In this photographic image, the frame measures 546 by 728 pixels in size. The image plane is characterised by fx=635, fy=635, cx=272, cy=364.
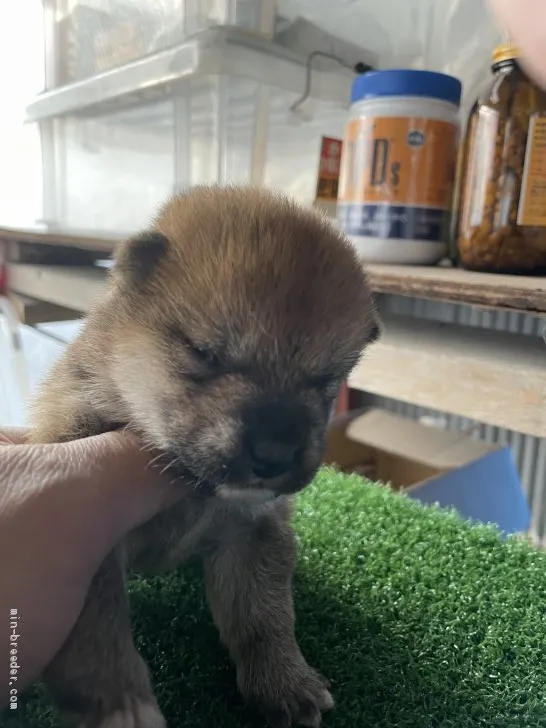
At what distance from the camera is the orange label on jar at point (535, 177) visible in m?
1.34

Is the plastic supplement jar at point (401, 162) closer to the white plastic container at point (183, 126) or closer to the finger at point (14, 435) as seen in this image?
the white plastic container at point (183, 126)

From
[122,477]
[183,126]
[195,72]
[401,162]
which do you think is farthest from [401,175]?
[122,477]

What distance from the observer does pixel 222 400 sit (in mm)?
740

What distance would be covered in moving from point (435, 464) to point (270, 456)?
1386mm

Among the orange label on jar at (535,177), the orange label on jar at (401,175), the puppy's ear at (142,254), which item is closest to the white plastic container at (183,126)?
the orange label on jar at (401,175)

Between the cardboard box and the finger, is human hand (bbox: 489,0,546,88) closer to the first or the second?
the finger

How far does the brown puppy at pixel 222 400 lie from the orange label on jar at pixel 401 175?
2.30 ft

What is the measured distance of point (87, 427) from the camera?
0.88 meters

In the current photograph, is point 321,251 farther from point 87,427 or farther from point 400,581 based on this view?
point 400,581

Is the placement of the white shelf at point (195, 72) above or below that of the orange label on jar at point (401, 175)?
above

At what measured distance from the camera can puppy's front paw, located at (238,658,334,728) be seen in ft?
2.66

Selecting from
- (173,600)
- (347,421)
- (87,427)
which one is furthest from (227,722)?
(347,421)

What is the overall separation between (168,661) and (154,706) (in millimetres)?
154

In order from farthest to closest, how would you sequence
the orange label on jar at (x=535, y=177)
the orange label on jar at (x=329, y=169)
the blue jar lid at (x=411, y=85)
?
the orange label on jar at (x=329, y=169) → the blue jar lid at (x=411, y=85) → the orange label on jar at (x=535, y=177)
